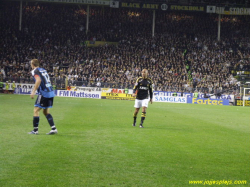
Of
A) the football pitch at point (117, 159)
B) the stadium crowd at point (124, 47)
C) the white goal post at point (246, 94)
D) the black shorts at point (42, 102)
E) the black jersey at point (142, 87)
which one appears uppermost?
the stadium crowd at point (124, 47)

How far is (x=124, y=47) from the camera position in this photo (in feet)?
163

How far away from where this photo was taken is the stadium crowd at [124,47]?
41938 mm

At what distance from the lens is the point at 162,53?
48688mm

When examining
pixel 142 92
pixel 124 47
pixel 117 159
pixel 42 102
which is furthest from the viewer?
pixel 124 47

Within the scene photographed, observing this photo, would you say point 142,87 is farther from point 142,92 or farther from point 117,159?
point 117,159

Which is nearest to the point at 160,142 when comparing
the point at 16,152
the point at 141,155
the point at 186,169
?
the point at 141,155

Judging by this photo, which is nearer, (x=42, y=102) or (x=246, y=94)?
(x=42, y=102)

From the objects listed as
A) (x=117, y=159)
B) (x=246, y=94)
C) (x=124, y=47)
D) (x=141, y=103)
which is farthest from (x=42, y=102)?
(x=124, y=47)

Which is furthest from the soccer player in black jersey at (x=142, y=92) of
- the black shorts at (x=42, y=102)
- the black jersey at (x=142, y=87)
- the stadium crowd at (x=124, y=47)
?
the stadium crowd at (x=124, y=47)

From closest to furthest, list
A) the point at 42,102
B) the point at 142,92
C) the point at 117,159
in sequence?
the point at 117,159
the point at 42,102
the point at 142,92

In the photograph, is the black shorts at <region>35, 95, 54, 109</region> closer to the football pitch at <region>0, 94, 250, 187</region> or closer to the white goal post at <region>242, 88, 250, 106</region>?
the football pitch at <region>0, 94, 250, 187</region>

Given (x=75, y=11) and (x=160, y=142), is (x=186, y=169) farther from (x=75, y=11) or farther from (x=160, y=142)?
(x=75, y=11)

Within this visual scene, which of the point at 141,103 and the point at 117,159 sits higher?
the point at 141,103

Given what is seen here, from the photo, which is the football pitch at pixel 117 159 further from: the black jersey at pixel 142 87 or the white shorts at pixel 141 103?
the black jersey at pixel 142 87
